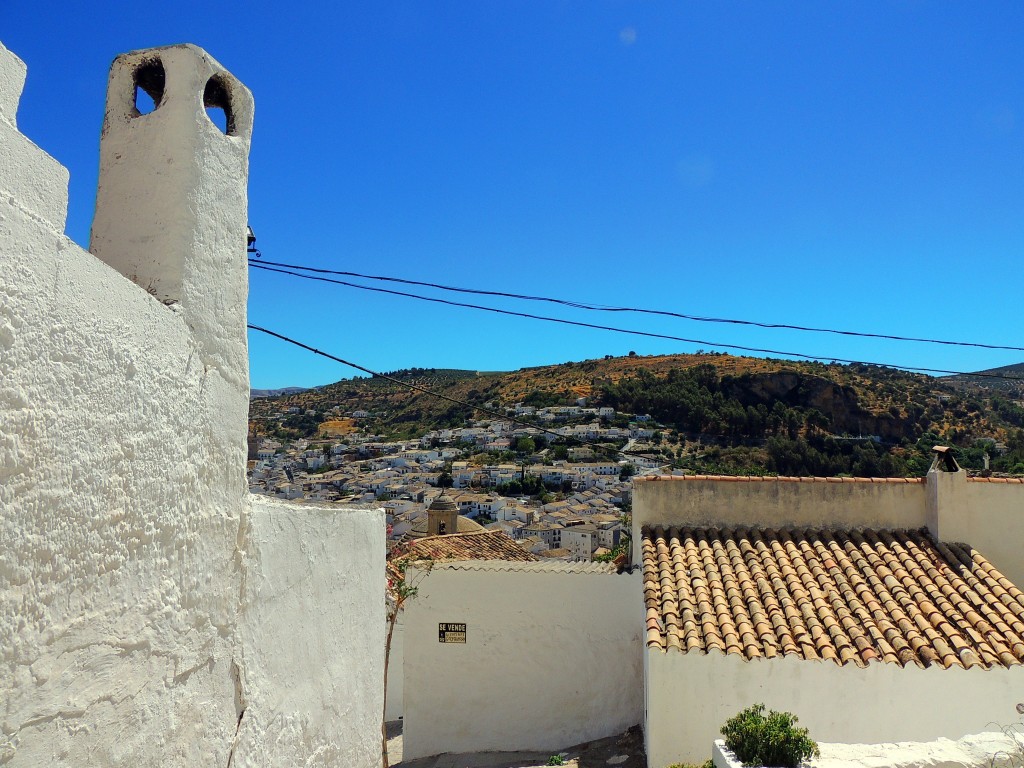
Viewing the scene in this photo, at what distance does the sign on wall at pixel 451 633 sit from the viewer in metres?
10.2

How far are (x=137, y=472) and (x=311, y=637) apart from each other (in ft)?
6.89

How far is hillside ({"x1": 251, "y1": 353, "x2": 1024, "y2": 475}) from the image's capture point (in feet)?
159

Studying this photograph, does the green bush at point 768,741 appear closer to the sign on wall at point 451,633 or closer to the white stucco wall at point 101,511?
the white stucco wall at point 101,511

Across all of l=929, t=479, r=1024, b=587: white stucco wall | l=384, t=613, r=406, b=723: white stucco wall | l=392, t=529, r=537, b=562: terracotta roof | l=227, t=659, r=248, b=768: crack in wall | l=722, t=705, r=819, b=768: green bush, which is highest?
l=929, t=479, r=1024, b=587: white stucco wall

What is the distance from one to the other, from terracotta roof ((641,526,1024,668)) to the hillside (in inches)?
1120

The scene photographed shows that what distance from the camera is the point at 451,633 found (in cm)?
1022

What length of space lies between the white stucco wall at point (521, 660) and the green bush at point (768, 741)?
4.59 meters

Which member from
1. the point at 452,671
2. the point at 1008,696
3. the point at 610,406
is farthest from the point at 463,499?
the point at 1008,696

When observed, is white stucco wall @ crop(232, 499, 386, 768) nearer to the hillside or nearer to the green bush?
the green bush

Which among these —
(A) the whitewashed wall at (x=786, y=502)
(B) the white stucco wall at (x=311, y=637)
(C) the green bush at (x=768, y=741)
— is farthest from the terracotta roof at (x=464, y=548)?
(C) the green bush at (x=768, y=741)

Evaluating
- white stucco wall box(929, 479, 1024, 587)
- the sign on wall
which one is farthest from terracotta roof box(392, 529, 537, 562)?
white stucco wall box(929, 479, 1024, 587)

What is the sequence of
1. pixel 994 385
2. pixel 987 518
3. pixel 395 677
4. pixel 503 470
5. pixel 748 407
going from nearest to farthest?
pixel 987 518
pixel 395 677
pixel 748 407
pixel 503 470
pixel 994 385

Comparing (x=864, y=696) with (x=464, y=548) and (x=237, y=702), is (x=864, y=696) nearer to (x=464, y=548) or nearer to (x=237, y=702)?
(x=237, y=702)

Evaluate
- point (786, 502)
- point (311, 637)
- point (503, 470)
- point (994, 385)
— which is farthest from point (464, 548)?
point (994, 385)
